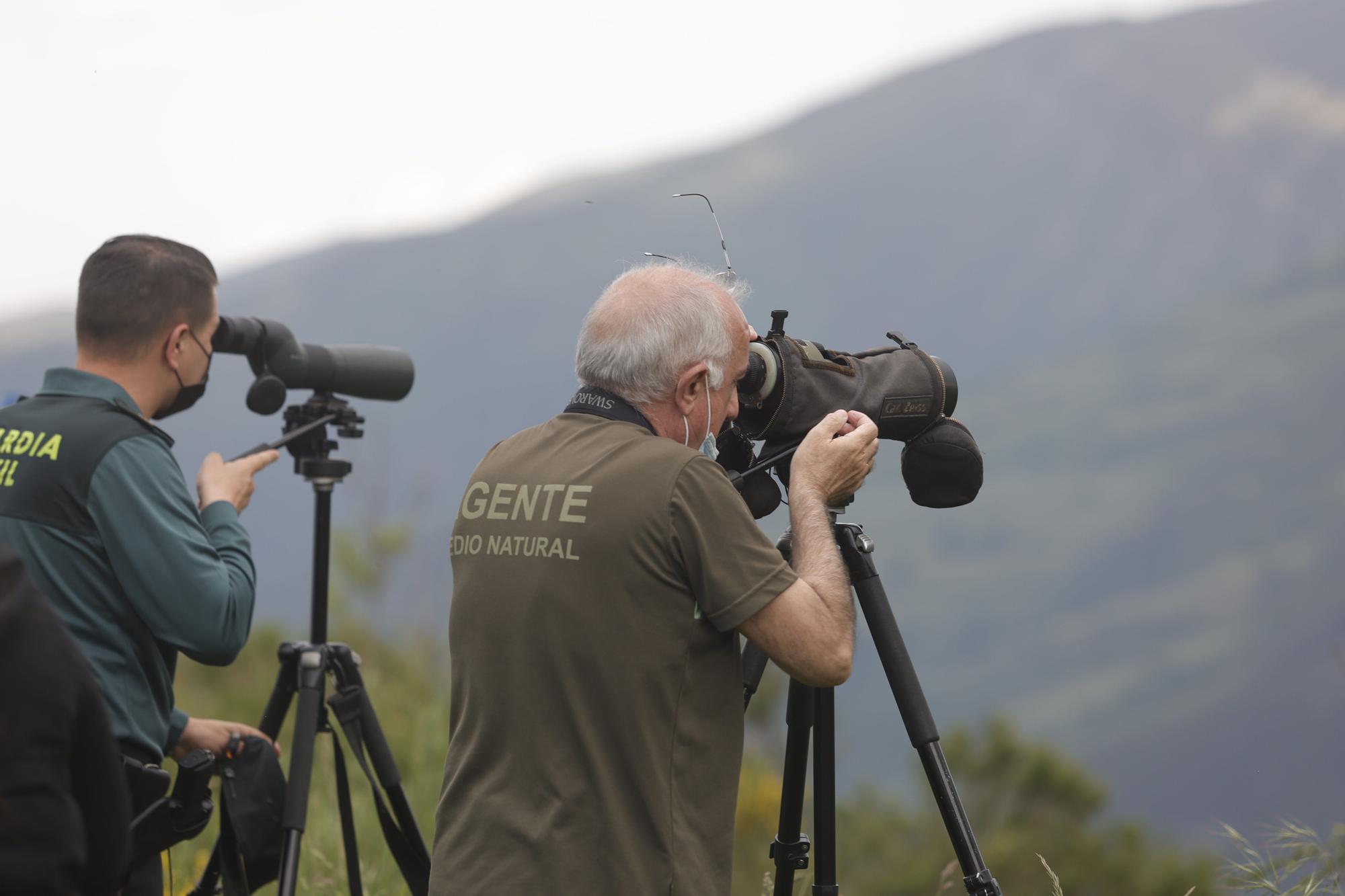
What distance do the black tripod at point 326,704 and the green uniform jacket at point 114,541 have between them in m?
0.44

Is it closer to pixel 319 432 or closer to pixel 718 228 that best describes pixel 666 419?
pixel 718 228

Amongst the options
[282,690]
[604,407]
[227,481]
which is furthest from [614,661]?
[282,690]

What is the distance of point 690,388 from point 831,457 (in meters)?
0.25

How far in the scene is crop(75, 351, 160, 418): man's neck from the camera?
7.26 feet

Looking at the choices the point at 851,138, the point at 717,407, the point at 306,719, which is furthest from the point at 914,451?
the point at 851,138

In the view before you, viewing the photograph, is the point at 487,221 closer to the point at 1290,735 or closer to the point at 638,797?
the point at 1290,735

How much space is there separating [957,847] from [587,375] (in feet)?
3.12

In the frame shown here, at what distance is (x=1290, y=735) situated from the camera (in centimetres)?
6994

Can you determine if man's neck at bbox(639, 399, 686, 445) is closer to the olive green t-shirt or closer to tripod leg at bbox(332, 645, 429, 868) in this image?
the olive green t-shirt

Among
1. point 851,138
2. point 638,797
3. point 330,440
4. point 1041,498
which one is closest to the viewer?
point 638,797

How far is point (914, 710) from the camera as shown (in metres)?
2.06

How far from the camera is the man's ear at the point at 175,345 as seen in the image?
228cm

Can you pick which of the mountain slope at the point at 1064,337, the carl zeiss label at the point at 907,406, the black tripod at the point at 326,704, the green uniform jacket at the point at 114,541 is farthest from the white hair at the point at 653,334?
the mountain slope at the point at 1064,337

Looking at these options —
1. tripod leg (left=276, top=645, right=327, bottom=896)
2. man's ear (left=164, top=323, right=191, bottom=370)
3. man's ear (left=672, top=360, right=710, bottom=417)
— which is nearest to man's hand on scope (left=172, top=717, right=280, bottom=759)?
tripod leg (left=276, top=645, right=327, bottom=896)
